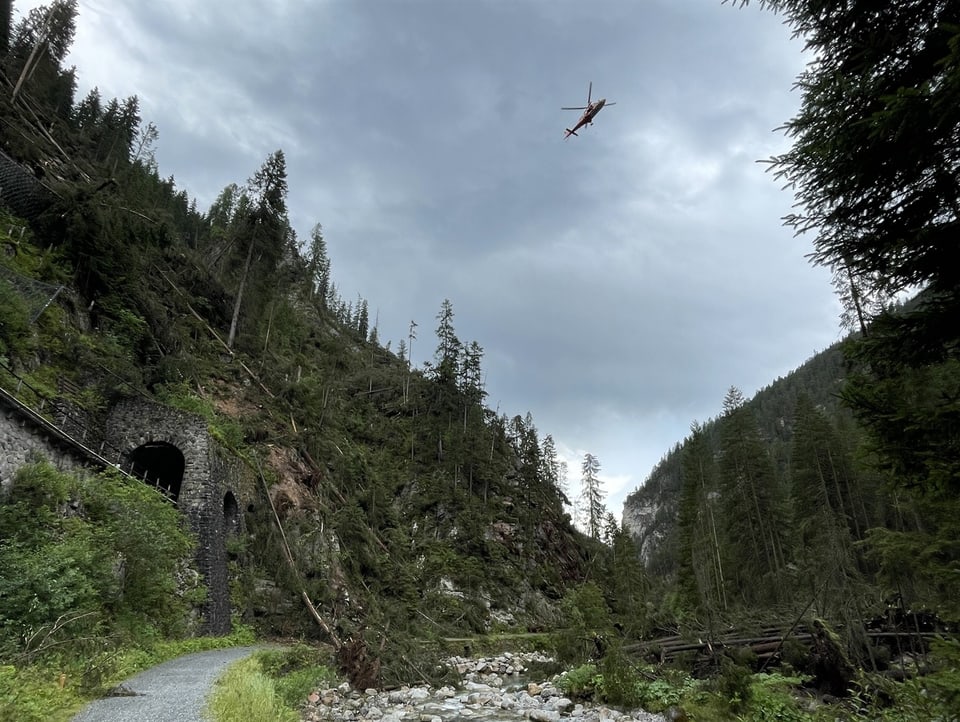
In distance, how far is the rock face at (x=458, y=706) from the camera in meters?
11.5

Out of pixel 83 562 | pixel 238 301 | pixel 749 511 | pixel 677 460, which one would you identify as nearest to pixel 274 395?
pixel 238 301

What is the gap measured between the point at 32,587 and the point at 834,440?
4372cm

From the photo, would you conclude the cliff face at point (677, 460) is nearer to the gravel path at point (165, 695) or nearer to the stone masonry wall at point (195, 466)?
the stone masonry wall at point (195, 466)

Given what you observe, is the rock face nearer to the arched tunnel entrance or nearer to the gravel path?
the gravel path

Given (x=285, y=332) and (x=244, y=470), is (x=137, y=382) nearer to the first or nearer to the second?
(x=244, y=470)

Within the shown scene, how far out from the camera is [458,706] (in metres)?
13.8

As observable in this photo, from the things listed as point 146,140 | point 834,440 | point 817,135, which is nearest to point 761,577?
Answer: point 834,440

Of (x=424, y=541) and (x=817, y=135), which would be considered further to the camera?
(x=424, y=541)

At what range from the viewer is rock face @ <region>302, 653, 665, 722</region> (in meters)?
11.5

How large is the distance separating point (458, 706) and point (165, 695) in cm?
854

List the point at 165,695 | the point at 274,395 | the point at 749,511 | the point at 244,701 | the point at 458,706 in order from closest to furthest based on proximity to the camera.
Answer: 1. the point at 244,701
2. the point at 165,695
3. the point at 458,706
4. the point at 274,395
5. the point at 749,511

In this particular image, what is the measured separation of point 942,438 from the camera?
464 cm

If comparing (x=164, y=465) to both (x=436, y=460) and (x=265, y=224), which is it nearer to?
(x=265, y=224)

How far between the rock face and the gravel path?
2474mm
